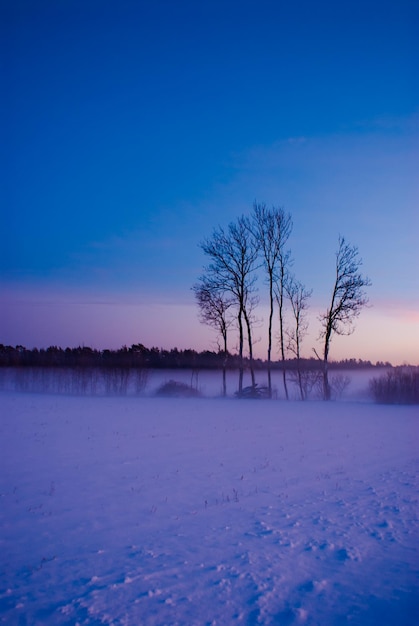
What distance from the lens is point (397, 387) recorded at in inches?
1163

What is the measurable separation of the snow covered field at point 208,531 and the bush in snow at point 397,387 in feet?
54.4

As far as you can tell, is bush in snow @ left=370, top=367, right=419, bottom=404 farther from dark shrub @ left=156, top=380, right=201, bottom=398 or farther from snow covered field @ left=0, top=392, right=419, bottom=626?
snow covered field @ left=0, top=392, right=419, bottom=626

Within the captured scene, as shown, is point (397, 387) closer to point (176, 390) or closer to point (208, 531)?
point (176, 390)

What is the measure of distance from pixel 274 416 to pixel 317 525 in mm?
14845

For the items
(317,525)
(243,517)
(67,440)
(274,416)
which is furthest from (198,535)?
(274,416)

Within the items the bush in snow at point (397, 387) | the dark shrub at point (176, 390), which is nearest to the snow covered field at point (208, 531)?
the bush in snow at point (397, 387)

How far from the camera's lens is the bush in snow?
28.9 m

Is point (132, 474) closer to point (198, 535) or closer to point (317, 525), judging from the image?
point (198, 535)

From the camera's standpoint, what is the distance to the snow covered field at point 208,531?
443 cm

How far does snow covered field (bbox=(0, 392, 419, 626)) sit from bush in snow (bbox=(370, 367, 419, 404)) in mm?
16568

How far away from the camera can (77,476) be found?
31.3ft

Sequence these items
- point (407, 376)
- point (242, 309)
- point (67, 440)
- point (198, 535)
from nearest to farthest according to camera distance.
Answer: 1. point (198, 535)
2. point (67, 440)
3. point (407, 376)
4. point (242, 309)

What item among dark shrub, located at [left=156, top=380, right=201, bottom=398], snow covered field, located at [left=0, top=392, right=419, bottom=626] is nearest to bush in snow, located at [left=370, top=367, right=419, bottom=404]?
dark shrub, located at [left=156, top=380, right=201, bottom=398]

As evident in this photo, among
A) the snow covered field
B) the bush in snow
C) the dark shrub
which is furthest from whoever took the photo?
the dark shrub
